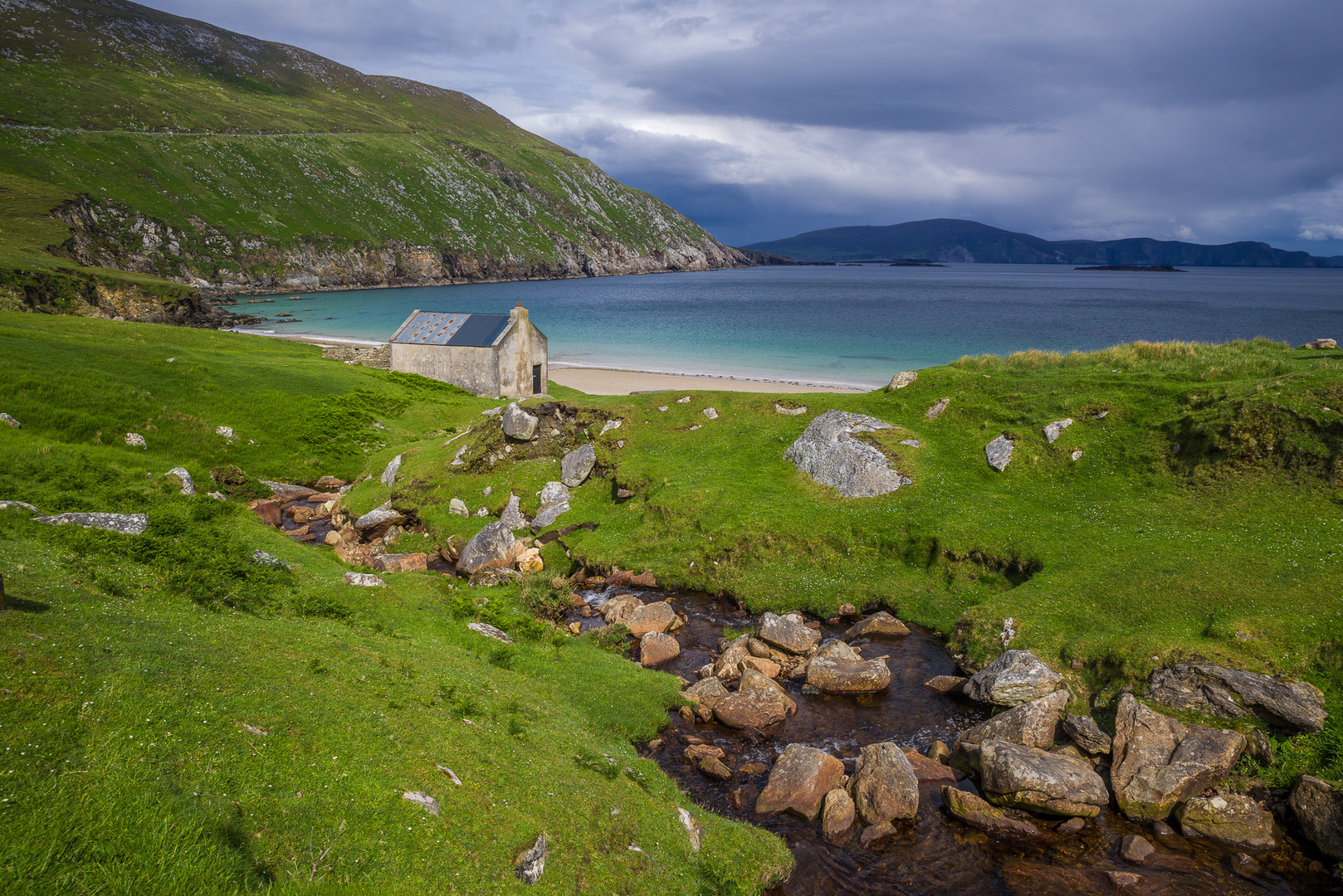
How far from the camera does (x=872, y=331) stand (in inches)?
5650

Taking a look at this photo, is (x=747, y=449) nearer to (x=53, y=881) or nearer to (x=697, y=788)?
(x=697, y=788)

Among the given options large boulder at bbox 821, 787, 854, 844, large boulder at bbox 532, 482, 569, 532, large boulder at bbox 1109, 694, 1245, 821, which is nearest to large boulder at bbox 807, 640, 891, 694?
large boulder at bbox 821, 787, 854, 844

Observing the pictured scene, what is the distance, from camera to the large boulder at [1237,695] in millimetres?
17125

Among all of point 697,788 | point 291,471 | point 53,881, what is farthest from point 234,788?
point 291,471

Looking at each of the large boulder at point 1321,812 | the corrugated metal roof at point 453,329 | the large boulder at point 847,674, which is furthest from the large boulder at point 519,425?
the large boulder at point 1321,812

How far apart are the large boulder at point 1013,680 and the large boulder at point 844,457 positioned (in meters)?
11.9

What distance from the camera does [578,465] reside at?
38.9m

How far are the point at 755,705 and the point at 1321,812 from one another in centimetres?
1402

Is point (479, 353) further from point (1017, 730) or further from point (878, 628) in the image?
point (1017, 730)

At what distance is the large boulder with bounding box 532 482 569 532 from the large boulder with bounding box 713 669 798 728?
17.1 metres

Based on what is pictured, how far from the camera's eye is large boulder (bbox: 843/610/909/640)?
25.7 m

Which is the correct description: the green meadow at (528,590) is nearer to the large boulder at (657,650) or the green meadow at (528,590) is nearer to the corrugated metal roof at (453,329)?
the large boulder at (657,650)

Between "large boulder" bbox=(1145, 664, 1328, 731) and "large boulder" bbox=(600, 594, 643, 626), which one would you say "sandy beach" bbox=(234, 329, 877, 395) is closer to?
"large boulder" bbox=(600, 594, 643, 626)

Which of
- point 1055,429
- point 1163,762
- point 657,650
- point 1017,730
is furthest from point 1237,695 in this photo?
point 657,650
